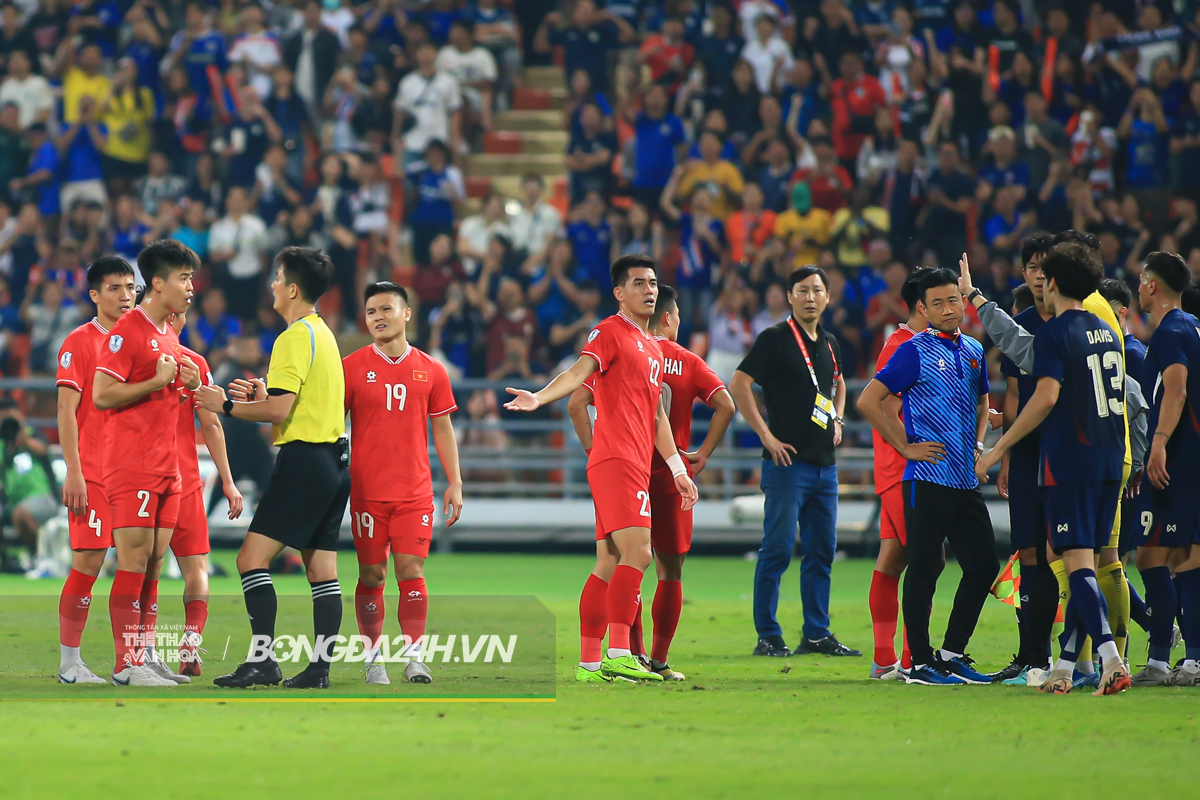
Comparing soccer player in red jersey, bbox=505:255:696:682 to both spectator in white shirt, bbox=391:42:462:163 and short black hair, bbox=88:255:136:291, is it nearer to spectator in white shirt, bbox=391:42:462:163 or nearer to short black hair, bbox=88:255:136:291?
short black hair, bbox=88:255:136:291

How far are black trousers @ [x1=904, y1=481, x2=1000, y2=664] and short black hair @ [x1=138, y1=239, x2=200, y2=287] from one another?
4.19 m

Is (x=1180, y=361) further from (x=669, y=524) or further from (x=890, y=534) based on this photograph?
(x=669, y=524)

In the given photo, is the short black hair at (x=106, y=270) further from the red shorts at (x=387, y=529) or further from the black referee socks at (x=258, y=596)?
the black referee socks at (x=258, y=596)

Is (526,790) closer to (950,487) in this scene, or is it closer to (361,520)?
(361,520)

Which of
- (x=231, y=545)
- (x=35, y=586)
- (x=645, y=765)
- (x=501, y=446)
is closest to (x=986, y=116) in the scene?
(x=501, y=446)

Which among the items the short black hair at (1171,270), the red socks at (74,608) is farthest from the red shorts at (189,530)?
the short black hair at (1171,270)

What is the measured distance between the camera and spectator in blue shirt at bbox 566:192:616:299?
1938 cm

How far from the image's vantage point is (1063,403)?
7.42m

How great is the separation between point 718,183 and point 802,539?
415 inches

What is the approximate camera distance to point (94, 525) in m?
7.70

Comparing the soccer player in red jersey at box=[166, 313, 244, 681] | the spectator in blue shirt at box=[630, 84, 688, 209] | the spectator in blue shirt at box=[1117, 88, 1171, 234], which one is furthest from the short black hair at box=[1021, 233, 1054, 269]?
the spectator in blue shirt at box=[630, 84, 688, 209]

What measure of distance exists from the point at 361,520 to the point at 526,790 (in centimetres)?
306

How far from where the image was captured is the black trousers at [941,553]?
7.80 m

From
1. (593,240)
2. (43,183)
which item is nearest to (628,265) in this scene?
(593,240)
